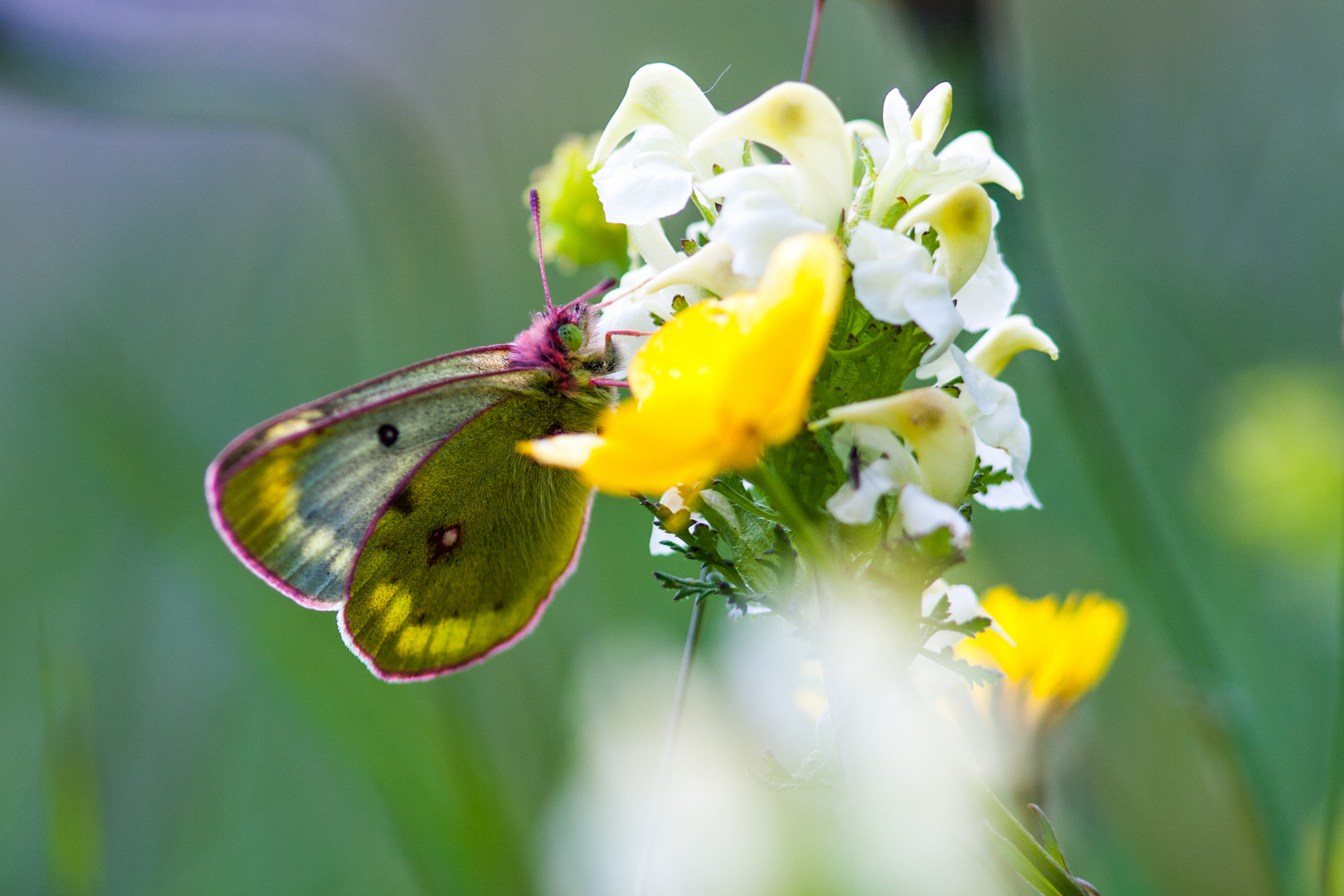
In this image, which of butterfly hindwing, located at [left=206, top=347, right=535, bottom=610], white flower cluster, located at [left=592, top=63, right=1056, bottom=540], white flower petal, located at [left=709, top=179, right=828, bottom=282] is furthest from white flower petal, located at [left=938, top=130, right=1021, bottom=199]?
butterfly hindwing, located at [left=206, top=347, right=535, bottom=610]

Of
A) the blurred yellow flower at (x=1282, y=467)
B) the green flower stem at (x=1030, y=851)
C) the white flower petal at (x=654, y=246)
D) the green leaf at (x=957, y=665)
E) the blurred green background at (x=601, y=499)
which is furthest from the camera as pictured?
the blurred yellow flower at (x=1282, y=467)

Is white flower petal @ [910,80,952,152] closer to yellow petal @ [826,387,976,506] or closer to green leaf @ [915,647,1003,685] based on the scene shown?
yellow petal @ [826,387,976,506]

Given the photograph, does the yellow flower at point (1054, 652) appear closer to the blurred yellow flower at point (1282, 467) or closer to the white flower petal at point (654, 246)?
the white flower petal at point (654, 246)

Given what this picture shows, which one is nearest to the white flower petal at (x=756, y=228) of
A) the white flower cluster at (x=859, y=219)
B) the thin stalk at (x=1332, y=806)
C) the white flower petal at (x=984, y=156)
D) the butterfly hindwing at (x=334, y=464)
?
the white flower cluster at (x=859, y=219)

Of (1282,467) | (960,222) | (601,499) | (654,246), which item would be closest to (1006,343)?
(960,222)

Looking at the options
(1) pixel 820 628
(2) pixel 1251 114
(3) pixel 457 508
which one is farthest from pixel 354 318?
(1) pixel 820 628

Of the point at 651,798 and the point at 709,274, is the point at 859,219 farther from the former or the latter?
the point at 651,798
